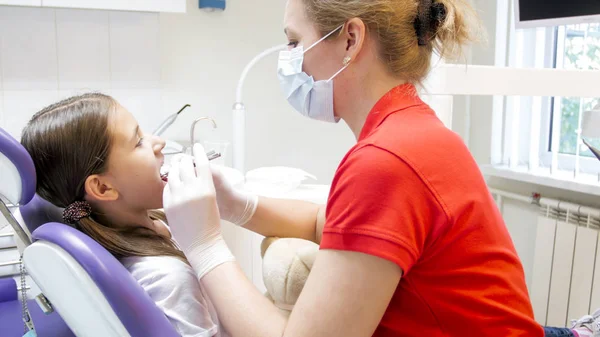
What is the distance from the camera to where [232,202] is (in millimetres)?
1330

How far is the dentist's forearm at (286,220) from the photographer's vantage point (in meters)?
1.39

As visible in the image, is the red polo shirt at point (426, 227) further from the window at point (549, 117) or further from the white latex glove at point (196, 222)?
the window at point (549, 117)

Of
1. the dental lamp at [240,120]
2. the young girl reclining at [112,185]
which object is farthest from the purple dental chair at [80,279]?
the dental lamp at [240,120]

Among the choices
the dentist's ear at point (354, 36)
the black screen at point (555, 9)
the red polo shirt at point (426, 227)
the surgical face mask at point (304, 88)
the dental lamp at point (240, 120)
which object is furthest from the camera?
the dental lamp at point (240, 120)

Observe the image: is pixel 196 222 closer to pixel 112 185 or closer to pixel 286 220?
pixel 112 185

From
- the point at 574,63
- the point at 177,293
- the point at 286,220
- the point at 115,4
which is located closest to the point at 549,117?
the point at 574,63

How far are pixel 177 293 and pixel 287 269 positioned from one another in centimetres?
28

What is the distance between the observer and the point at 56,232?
874 mm

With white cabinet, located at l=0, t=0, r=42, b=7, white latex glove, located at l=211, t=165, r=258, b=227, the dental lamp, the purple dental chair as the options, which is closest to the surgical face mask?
white latex glove, located at l=211, t=165, r=258, b=227

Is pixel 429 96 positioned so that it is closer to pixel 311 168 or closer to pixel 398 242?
pixel 398 242

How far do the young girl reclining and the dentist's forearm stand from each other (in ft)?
0.87

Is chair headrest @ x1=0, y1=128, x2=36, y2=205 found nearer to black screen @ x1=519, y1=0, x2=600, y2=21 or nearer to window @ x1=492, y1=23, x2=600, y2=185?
black screen @ x1=519, y1=0, x2=600, y2=21

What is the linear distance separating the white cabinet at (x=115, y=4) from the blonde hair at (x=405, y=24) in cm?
129

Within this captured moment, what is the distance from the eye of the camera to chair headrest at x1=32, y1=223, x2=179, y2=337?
2.78 ft
